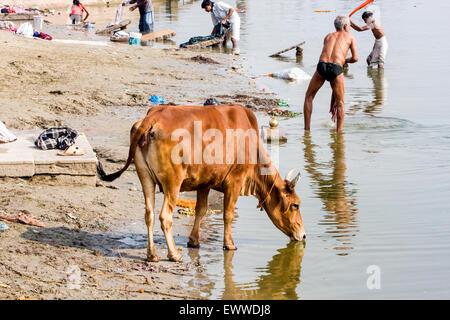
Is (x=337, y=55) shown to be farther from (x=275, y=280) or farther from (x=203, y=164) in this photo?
(x=275, y=280)

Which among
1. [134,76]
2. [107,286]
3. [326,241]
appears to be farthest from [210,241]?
[134,76]

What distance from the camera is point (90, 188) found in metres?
8.82

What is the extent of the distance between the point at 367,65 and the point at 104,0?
21.6 metres

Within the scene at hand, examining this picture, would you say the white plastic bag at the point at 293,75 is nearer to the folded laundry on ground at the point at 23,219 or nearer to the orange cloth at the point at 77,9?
the orange cloth at the point at 77,9

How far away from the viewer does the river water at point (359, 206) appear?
6.83m

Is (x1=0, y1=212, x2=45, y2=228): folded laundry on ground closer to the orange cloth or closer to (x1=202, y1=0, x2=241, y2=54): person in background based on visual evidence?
(x1=202, y1=0, x2=241, y2=54): person in background

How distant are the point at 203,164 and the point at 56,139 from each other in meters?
3.00

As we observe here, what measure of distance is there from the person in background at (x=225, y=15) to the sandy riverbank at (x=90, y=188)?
359 cm

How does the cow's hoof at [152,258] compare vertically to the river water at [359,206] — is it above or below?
above

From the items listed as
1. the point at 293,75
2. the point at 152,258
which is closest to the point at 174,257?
the point at 152,258

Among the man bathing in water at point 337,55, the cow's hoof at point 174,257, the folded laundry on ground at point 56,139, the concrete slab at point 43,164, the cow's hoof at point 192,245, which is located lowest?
the cow's hoof at point 192,245

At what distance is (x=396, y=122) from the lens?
14141 mm

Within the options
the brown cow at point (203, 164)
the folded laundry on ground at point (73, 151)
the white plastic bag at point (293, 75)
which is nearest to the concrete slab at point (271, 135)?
the folded laundry on ground at point (73, 151)

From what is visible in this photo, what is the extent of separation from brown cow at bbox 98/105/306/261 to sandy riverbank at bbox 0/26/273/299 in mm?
573
